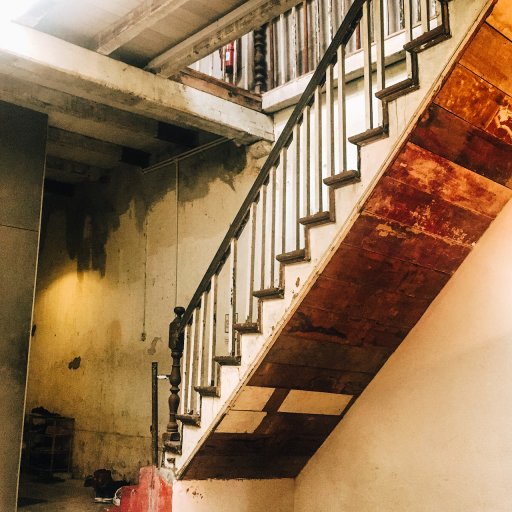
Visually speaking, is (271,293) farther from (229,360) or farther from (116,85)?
(116,85)

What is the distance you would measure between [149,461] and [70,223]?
392 cm

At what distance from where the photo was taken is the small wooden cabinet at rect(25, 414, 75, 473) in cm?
765

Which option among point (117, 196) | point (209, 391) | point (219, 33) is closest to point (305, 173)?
point (209, 391)

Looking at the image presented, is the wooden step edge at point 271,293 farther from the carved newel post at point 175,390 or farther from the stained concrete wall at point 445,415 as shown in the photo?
the stained concrete wall at point 445,415

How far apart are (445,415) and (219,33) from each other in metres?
3.47

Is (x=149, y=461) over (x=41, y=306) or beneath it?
beneath


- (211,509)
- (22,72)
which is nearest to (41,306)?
(22,72)

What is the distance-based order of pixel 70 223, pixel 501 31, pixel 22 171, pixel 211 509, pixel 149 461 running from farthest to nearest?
pixel 70 223
pixel 149 461
pixel 22 171
pixel 211 509
pixel 501 31

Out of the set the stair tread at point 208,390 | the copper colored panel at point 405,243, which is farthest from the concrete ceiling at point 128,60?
the stair tread at point 208,390

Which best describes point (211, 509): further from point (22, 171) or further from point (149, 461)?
point (22, 171)

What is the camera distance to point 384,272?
386 centimetres

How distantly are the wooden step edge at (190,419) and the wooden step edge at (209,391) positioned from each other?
0.55 ft

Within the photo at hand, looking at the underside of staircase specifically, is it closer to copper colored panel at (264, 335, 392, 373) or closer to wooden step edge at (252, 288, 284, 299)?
copper colored panel at (264, 335, 392, 373)

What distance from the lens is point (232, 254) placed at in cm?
419
